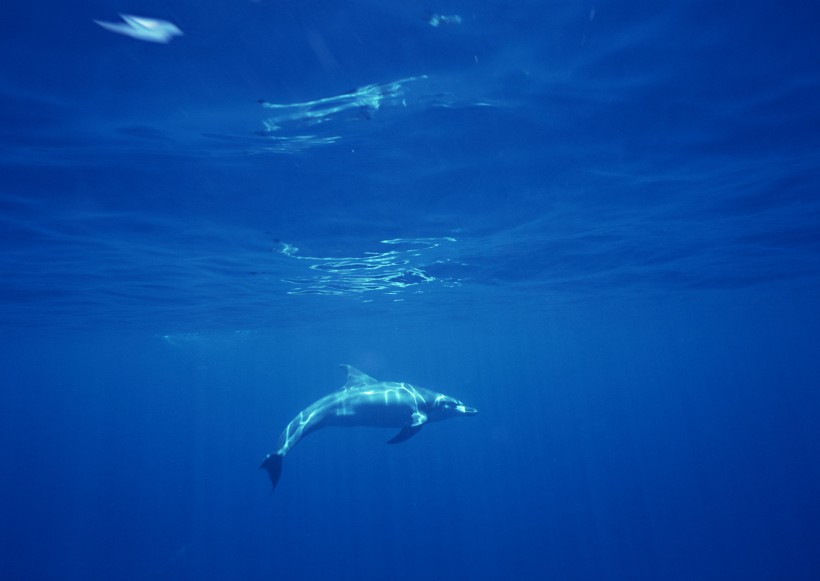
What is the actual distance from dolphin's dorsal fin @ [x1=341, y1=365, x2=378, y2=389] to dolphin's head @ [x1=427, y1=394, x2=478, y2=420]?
2488 millimetres

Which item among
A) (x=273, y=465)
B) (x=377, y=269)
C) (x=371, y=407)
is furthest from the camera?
(x=377, y=269)

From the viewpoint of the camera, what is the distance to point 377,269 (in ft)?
69.6

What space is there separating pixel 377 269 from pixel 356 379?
15.7ft

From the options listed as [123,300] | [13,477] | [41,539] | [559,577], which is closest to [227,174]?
[123,300]

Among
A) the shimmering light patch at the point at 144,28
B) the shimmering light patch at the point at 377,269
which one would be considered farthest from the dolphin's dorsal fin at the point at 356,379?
the shimmering light patch at the point at 144,28

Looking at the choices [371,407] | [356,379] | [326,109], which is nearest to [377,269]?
[356,379]

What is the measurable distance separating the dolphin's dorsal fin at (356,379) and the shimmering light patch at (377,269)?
4.25 m

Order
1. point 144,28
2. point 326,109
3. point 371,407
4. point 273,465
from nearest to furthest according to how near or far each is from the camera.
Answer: point 144,28 < point 326,109 < point 273,465 < point 371,407

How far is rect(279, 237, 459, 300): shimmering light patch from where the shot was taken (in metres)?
17.8

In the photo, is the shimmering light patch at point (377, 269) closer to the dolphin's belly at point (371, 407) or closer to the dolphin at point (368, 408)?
the dolphin at point (368, 408)

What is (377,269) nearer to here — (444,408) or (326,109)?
(444,408)

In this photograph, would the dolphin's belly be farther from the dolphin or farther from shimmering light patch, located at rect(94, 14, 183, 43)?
shimmering light patch, located at rect(94, 14, 183, 43)

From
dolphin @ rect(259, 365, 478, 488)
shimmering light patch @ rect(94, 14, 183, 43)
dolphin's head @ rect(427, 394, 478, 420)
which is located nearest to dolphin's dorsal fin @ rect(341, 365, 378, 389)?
dolphin @ rect(259, 365, 478, 488)

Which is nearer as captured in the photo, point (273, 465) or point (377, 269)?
point (273, 465)
